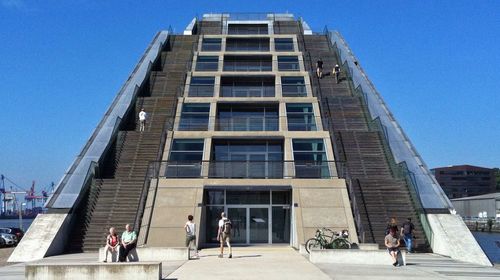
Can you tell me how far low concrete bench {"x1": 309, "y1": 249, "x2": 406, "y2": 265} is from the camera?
20398 millimetres


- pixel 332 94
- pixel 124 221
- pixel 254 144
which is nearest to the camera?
pixel 124 221

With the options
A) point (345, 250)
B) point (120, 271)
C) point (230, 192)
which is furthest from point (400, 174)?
point (120, 271)

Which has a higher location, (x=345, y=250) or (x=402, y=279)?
(x=345, y=250)

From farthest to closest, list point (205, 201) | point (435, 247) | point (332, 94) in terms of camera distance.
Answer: point (332, 94) → point (205, 201) → point (435, 247)

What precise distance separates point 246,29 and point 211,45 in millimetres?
12549

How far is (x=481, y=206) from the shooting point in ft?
313

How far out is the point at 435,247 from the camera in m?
25.5

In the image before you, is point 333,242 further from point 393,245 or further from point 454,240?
point 454,240

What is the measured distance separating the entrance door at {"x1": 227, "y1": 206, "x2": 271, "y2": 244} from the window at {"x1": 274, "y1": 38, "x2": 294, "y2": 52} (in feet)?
90.4

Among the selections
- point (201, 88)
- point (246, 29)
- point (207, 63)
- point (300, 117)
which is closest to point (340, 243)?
point (300, 117)

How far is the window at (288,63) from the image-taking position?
49237mm

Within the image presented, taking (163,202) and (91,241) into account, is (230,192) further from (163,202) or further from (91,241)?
(91,241)

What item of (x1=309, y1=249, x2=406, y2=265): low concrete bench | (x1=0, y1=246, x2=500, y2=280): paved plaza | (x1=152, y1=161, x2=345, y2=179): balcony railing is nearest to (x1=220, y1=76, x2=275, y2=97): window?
(x1=152, y1=161, x2=345, y2=179): balcony railing

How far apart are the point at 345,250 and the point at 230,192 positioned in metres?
10.6
